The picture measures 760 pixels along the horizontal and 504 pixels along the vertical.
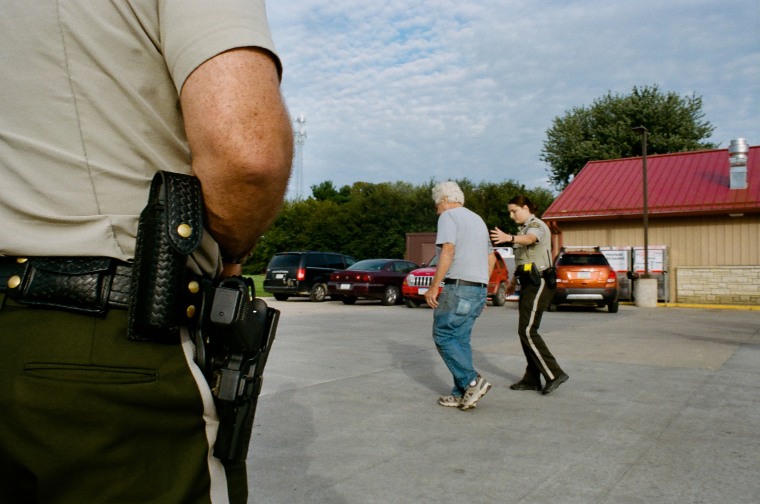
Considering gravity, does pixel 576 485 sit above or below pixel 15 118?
below

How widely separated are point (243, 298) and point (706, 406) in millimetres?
5403

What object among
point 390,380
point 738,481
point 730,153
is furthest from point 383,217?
point 738,481

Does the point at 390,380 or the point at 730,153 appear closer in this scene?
the point at 390,380

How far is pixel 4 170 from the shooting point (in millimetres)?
1360

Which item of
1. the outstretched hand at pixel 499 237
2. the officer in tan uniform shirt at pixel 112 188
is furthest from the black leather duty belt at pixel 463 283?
the officer in tan uniform shirt at pixel 112 188

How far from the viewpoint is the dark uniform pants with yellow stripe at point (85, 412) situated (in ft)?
4.00

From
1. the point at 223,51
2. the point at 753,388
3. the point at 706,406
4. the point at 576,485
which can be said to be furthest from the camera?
the point at 753,388

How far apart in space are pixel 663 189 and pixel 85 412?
24.9 m

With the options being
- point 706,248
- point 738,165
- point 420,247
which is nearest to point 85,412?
point 706,248

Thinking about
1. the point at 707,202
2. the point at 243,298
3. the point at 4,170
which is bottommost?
the point at 243,298

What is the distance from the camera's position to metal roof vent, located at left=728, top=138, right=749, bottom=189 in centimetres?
2205

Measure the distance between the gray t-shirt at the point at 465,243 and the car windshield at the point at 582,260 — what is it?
12.7 meters

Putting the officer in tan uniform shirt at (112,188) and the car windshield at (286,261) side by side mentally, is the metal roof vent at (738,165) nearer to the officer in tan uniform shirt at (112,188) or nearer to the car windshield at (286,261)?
the car windshield at (286,261)

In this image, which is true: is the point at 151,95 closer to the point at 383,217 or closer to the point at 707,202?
the point at 707,202
